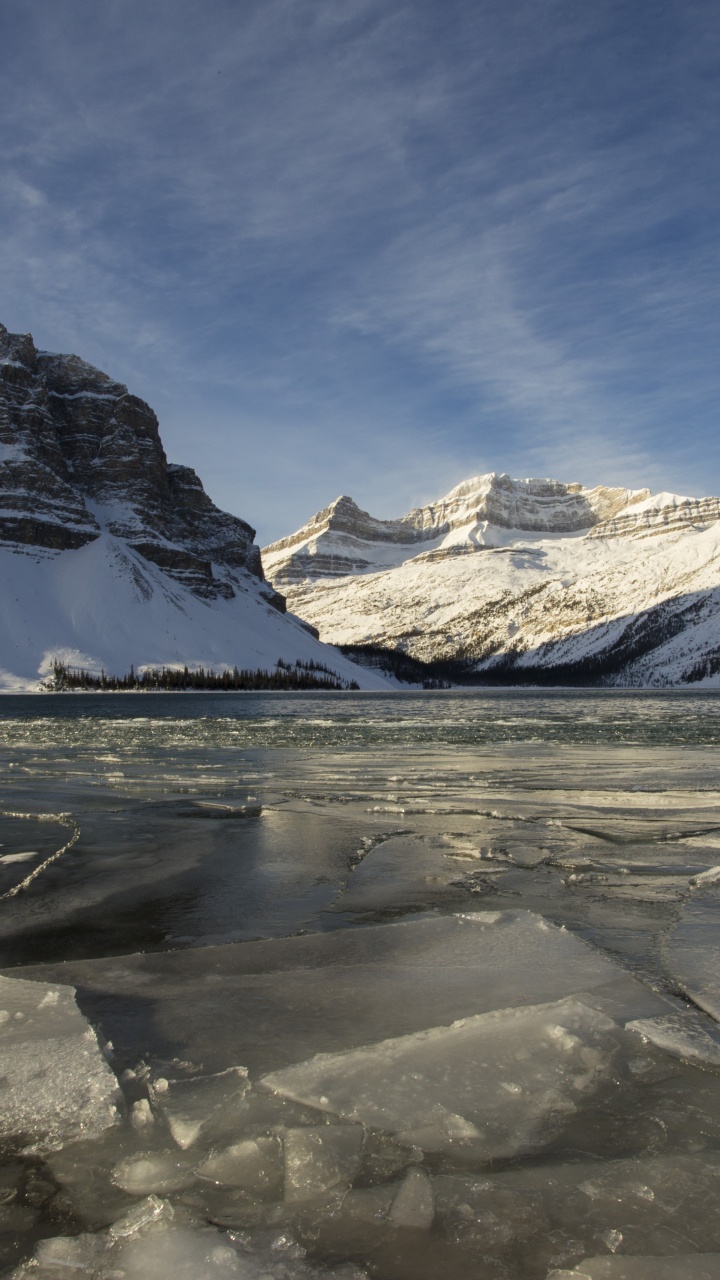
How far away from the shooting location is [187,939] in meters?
6.27

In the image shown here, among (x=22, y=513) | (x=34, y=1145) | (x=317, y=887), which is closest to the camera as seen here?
(x=34, y=1145)

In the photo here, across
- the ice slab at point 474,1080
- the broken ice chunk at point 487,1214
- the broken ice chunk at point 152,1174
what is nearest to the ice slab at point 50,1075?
the broken ice chunk at point 152,1174

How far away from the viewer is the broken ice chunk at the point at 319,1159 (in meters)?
3.10

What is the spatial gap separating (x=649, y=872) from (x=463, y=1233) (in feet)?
20.2

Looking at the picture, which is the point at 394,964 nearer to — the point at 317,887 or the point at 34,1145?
the point at 317,887

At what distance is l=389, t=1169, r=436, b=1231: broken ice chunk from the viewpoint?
2869 mm

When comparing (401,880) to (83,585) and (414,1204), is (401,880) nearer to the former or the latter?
(414,1204)

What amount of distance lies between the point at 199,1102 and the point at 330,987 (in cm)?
159

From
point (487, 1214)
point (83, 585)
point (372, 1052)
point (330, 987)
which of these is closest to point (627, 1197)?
point (487, 1214)

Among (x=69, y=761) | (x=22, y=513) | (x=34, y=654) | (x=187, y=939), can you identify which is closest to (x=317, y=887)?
(x=187, y=939)

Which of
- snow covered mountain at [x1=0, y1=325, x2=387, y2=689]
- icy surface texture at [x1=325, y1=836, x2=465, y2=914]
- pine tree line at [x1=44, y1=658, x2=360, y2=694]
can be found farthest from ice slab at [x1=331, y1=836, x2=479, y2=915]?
snow covered mountain at [x1=0, y1=325, x2=387, y2=689]

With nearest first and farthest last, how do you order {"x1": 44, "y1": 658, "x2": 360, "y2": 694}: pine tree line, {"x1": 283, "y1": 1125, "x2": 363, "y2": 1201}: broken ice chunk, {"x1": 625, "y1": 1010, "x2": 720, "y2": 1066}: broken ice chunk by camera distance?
{"x1": 283, "y1": 1125, "x2": 363, "y2": 1201}: broken ice chunk → {"x1": 625, "y1": 1010, "x2": 720, "y2": 1066}: broken ice chunk → {"x1": 44, "y1": 658, "x2": 360, "y2": 694}: pine tree line

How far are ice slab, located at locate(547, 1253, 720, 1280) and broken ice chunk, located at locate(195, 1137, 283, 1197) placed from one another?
1.20 meters

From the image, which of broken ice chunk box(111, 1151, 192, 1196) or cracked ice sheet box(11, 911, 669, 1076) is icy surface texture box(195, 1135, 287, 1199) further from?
cracked ice sheet box(11, 911, 669, 1076)
